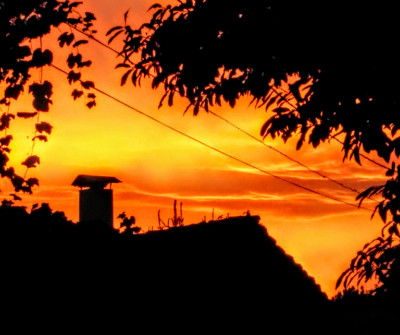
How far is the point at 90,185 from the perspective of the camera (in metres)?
23.5

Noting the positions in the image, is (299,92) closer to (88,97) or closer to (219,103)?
(219,103)

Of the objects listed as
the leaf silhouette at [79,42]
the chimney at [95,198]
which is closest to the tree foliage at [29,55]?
the leaf silhouette at [79,42]

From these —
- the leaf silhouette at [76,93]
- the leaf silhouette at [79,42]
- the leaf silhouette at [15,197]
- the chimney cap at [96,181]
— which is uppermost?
the chimney cap at [96,181]

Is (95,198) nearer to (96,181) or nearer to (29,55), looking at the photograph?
(96,181)

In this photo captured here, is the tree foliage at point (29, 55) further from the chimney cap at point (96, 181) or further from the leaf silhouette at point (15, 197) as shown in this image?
the chimney cap at point (96, 181)

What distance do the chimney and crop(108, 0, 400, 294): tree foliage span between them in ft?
46.1

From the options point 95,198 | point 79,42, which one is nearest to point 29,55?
point 79,42

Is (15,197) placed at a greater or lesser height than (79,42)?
lesser

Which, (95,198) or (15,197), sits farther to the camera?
(95,198)

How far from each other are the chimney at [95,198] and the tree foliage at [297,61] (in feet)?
46.1

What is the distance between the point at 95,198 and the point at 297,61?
15821mm

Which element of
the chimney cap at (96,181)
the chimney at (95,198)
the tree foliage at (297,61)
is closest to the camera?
the tree foliage at (297,61)

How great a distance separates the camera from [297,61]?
305 inches

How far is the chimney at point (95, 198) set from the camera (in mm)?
22328
